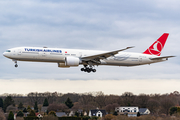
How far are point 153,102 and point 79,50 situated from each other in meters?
88.7

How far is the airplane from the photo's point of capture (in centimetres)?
5600

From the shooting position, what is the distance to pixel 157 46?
69.1m

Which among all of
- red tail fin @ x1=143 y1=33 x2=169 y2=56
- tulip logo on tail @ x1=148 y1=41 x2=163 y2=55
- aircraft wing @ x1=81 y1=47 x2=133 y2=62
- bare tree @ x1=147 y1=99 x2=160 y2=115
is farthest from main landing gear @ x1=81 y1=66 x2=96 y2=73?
bare tree @ x1=147 y1=99 x2=160 y2=115

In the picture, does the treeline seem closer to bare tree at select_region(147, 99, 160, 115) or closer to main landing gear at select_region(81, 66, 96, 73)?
bare tree at select_region(147, 99, 160, 115)

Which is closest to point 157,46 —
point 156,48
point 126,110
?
point 156,48

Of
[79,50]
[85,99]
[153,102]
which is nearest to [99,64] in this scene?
[79,50]

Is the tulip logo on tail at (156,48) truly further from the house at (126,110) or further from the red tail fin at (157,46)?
the house at (126,110)

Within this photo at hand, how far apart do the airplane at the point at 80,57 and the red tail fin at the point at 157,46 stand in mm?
1194

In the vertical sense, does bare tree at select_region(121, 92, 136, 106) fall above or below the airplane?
below

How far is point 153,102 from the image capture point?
139500 millimetres

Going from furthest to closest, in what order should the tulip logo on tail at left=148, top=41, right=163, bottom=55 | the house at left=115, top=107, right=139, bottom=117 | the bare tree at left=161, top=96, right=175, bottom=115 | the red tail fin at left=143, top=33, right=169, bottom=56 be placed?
the house at left=115, top=107, right=139, bottom=117, the bare tree at left=161, top=96, right=175, bottom=115, the tulip logo on tail at left=148, top=41, right=163, bottom=55, the red tail fin at left=143, top=33, right=169, bottom=56

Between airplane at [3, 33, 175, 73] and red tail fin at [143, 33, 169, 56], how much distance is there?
3.92ft

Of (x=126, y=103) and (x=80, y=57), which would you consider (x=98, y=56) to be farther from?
(x=126, y=103)

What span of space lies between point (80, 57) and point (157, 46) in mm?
20393
